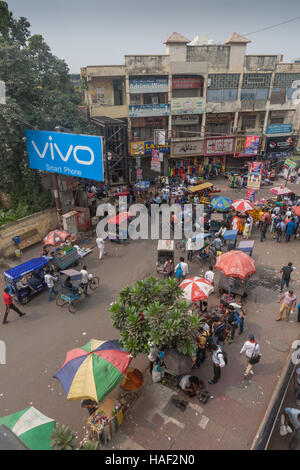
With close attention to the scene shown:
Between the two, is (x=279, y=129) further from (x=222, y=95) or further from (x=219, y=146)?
(x=222, y=95)

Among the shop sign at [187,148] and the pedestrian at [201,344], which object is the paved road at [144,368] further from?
the shop sign at [187,148]

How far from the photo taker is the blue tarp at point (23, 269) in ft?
38.7

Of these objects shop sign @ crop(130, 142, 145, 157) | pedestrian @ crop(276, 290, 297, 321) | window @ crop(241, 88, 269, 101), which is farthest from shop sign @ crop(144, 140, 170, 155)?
pedestrian @ crop(276, 290, 297, 321)

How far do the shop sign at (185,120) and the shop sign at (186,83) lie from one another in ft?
8.51

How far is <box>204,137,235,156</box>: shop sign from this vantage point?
2934 centimetres

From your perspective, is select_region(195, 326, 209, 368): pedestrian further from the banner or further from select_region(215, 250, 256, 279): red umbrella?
the banner

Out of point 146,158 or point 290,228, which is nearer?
point 290,228

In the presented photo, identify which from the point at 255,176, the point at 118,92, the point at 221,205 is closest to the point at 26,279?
the point at 221,205

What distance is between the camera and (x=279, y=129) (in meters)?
30.5

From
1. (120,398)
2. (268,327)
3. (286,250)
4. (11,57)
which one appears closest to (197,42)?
(11,57)

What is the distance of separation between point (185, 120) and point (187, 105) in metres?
1.58

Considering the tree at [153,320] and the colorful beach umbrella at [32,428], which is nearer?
the colorful beach umbrella at [32,428]

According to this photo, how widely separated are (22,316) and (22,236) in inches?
251

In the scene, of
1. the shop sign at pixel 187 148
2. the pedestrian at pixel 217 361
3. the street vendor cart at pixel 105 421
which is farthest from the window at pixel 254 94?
the street vendor cart at pixel 105 421
